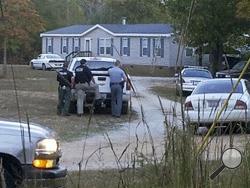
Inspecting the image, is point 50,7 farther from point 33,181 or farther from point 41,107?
point 33,181

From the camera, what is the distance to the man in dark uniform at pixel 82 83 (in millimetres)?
20062

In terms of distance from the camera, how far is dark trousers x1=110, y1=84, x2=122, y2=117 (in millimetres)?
20812

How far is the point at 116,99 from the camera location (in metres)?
21.1

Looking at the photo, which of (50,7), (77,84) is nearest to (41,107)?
(77,84)

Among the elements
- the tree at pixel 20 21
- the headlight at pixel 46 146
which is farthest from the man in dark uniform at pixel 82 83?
the tree at pixel 20 21

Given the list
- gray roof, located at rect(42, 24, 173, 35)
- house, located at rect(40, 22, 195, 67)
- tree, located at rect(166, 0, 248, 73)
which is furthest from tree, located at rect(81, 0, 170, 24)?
tree, located at rect(166, 0, 248, 73)

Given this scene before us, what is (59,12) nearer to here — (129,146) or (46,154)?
(129,146)

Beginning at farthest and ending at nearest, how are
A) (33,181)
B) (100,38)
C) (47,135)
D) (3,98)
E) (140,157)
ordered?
(100,38)
(3,98)
(47,135)
(33,181)
(140,157)

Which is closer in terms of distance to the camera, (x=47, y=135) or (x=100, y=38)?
(x=47, y=135)

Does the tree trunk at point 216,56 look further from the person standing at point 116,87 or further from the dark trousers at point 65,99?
the dark trousers at point 65,99

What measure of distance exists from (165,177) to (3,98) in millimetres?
22290

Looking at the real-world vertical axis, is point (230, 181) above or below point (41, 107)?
above

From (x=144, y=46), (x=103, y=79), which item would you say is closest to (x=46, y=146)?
(x=103, y=79)

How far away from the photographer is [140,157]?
18.8 feet
